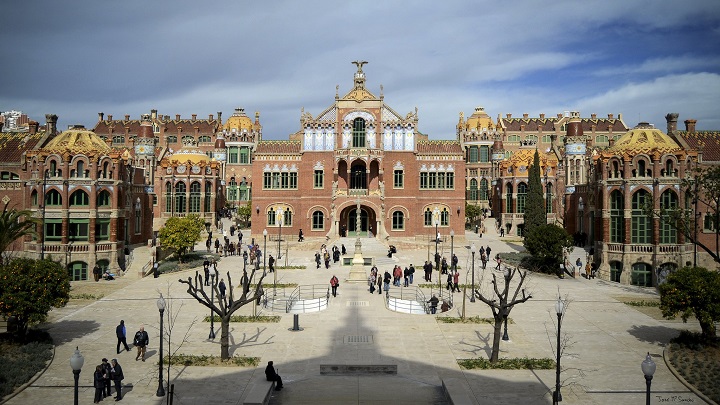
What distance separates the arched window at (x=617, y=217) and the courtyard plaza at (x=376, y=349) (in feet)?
18.8

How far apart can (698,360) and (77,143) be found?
1770 inches

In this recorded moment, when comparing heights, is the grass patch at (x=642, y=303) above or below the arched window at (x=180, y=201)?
below

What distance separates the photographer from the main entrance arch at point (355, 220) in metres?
66.6

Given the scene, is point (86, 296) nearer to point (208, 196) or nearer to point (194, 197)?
point (194, 197)

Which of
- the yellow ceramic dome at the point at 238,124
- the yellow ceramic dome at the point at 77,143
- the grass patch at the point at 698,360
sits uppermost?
the yellow ceramic dome at the point at 238,124

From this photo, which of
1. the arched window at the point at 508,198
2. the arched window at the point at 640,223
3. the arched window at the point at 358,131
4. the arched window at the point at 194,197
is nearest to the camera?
the arched window at the point at 640,223

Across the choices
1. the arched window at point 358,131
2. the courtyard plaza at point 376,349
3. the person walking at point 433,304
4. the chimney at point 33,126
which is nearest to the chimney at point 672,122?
the courtyard plaza at point 376,349

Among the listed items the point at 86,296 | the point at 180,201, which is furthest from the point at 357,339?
the point at 180,201

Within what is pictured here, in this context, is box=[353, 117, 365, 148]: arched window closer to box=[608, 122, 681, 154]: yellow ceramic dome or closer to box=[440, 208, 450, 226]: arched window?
box=[440, 208, 450, 226]: arched window

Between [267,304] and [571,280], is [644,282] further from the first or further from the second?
[267,304]

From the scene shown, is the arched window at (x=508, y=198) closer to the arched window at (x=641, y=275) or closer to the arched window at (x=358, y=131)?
the arched window at (x=358, y=131)

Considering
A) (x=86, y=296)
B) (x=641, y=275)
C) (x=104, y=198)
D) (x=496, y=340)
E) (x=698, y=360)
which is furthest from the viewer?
(x=104, y=198)

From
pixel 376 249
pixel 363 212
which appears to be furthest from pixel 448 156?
pixel 376 249

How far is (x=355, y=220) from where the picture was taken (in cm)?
6794
